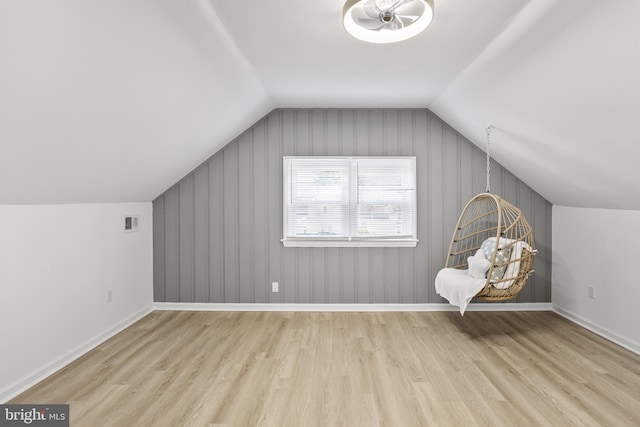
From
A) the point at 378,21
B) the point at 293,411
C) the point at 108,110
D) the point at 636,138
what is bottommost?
the point at 293,411

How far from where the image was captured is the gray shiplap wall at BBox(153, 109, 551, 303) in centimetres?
453

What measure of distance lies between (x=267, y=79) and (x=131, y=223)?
7.45ft

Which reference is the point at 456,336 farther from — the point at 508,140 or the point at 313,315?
the point at 508,140

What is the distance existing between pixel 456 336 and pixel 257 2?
3431mm

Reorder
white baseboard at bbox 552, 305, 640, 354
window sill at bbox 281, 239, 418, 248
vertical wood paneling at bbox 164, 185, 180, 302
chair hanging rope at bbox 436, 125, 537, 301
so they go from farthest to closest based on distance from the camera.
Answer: vertical wood paneling at bbox 164, 185, 180, 302, window sill at bbox 281, 239, 418, 248, chair hanging rope at bbox 436, 125, 537, 301, white baseboard at bbox 552, 305, 640, 354

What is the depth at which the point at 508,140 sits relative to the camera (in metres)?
3.68

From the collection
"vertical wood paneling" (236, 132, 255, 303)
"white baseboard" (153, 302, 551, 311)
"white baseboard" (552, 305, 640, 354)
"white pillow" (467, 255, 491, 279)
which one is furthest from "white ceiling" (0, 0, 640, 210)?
"white baseboard" (153, 302, 551, 311)

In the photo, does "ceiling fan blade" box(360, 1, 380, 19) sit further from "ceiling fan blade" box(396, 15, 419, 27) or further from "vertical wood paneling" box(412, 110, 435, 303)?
"vertical wood paneling" box(412, 110, 435, 303)

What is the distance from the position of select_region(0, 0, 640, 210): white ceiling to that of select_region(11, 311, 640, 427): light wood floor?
1449 millimetres

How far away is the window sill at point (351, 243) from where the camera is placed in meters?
4.49

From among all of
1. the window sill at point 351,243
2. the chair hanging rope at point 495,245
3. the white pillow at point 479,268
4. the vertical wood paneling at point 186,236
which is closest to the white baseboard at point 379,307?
the vertical wood paneling at point 186,236

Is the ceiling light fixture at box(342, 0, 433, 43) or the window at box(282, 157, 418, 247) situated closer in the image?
the ceiling light fixture at box(342, 0, 433, 43)

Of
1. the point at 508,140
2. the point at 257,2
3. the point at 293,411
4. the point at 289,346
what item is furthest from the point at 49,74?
the point at 508,140

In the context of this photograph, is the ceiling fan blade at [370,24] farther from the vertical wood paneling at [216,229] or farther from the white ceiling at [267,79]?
the vertical wood paneling at [216,229]
